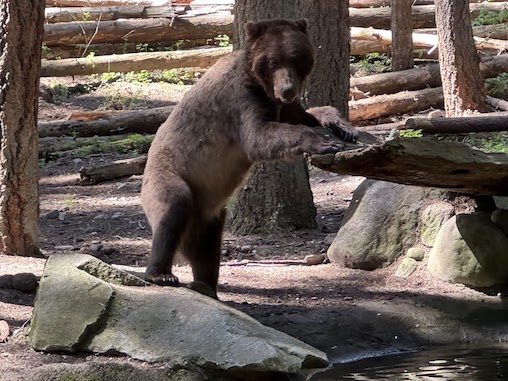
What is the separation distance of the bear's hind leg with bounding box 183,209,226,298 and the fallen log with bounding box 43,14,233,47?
1295 centimetres

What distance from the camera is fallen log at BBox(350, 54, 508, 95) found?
17094 mm

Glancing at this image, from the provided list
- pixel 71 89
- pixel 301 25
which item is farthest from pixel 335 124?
pixel 71 89

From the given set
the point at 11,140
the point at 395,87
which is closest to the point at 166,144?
the point at 11,140

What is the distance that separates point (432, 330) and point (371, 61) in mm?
12909

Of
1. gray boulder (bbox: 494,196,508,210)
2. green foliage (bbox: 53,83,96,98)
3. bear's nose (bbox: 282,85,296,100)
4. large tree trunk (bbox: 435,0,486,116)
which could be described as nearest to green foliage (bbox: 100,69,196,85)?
green foliage (bbox: 53,83,96,98)

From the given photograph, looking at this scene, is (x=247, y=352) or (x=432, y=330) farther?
(x=432, y=330)

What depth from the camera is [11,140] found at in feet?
Answer: 26.9

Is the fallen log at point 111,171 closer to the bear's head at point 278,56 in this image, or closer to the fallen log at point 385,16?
the bear's head at point 278,56

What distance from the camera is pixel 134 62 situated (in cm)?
1830

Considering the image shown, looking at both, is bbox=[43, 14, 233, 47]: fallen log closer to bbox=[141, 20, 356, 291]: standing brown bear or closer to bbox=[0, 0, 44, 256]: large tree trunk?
bbox=[0, 0, 44, 256]: large tree trunk

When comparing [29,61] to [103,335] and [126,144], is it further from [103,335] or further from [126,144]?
[126,144]

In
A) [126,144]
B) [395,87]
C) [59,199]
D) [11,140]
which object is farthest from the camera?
[395,87]

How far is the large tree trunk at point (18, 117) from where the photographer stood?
8125mm

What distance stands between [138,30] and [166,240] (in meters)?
13.8
